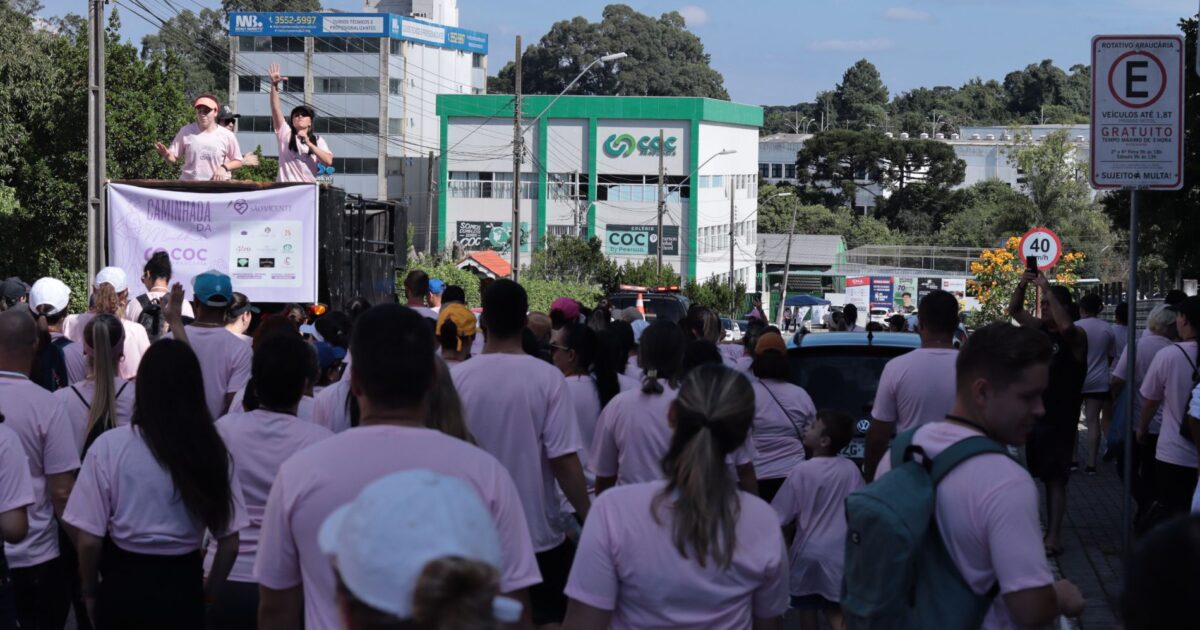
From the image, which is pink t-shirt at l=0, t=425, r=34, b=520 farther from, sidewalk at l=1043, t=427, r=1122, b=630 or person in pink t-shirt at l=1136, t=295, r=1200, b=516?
person in pink t-shirt at l=1136, t=295, r=1200, b=516

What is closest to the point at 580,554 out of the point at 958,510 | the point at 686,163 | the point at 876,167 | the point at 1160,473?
the point at 958,510

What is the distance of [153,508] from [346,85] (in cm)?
9009

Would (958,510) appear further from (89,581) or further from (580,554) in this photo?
(89,581)

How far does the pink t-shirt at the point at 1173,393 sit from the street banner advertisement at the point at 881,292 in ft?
222

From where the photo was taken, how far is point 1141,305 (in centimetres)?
2428

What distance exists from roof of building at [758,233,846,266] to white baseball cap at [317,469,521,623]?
322ft

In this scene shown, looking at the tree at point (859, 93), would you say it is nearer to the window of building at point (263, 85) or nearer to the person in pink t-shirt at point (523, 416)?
the window of building at point (263, 85)

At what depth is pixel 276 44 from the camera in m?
94.4

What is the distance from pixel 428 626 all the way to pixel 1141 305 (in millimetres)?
24011

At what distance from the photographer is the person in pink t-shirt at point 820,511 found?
21.2 ft

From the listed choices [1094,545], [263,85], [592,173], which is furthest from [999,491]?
[263,85]

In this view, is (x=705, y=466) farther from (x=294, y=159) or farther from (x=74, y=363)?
(x=294, y=159)

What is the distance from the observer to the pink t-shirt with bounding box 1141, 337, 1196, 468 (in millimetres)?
7742

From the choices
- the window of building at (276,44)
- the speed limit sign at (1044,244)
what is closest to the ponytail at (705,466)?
the speed limit sign at (1044,244)
